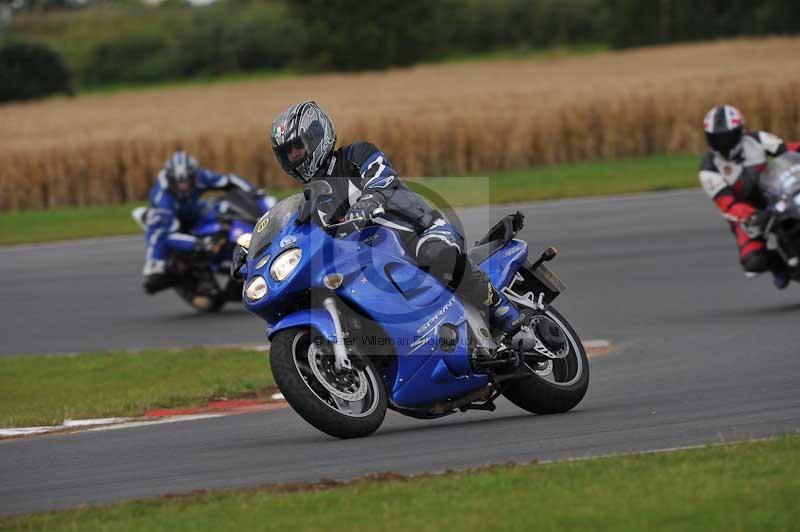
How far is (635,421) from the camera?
316 inches

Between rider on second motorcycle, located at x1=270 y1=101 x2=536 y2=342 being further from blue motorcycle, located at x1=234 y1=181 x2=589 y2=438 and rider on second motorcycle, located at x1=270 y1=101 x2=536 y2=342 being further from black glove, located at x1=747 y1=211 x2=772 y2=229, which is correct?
black glove, located at x1=747 y1=211 x2=772 y2=229

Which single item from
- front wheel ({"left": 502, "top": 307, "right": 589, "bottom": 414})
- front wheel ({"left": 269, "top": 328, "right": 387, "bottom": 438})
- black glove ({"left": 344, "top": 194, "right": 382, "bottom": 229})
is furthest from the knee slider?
black glove ({"left": 344, "top": 194, "right": 382, "bottom": 229})

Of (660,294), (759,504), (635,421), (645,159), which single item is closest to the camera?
(759,504)

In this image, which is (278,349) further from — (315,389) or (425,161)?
(425,161)

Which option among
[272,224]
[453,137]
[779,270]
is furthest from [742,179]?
[453,137]

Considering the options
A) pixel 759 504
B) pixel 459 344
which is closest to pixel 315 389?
pixel 459 344

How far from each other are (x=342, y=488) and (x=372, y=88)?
44667 millimetres

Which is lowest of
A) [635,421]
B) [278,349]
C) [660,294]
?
[660,294]

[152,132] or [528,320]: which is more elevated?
[528,320]

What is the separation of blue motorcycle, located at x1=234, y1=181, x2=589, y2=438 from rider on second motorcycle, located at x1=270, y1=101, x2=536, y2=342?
0.11 m

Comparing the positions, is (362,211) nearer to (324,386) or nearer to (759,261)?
(324,386)

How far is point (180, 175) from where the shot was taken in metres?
16.6

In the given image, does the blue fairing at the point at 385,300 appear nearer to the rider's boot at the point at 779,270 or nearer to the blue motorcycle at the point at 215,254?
the rider's boot at the point at 779,270

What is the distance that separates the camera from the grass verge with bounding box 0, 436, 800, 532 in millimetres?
5602
